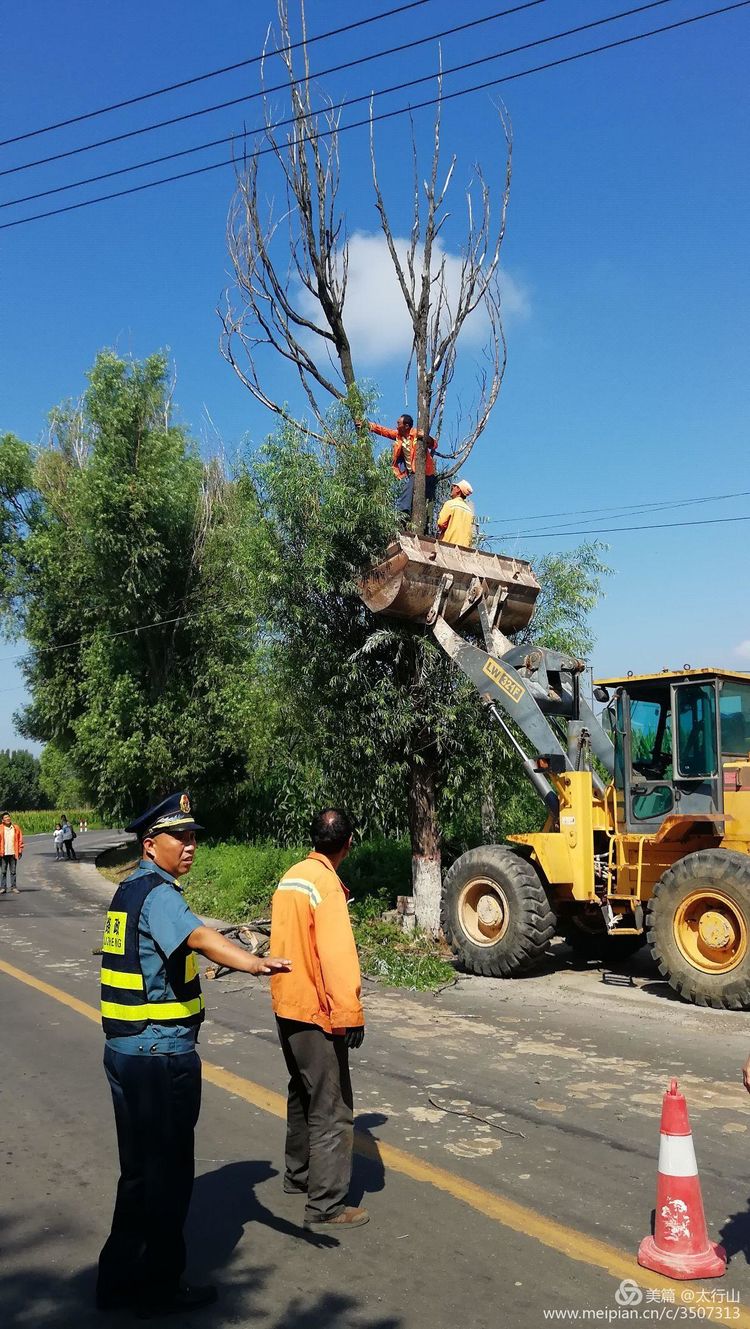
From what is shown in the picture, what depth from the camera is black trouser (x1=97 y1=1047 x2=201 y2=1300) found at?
377cm

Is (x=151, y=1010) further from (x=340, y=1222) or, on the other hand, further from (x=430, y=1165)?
(x=430, y=1165)

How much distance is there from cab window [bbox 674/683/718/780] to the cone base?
606 cm

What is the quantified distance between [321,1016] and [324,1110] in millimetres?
408

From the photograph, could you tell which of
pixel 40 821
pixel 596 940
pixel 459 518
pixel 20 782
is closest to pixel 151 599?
pixel 459 518

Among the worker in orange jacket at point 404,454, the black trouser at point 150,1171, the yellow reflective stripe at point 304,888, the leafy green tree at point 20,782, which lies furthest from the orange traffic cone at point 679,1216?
the leafy green tree at point 20,782

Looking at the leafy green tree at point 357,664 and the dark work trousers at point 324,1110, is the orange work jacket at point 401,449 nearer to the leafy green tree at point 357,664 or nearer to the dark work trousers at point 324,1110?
the leafy green tree at point 357,664

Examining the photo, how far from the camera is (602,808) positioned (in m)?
10.9

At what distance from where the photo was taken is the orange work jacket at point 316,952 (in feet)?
15.2

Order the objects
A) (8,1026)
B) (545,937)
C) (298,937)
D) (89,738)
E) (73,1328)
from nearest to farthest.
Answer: (73,1328)
(298,937)
(8,1026)
(545,937)
(89,738)

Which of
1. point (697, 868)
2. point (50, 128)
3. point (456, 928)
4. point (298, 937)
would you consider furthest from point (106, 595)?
point (298, 937)

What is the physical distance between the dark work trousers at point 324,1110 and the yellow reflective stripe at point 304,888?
55cm

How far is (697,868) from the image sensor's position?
9.37m

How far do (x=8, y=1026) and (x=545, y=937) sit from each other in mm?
5048

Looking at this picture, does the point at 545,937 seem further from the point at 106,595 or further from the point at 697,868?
the point at 106,595
